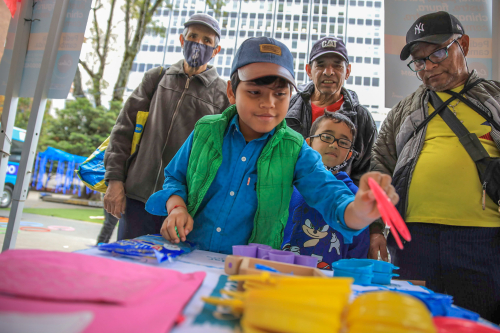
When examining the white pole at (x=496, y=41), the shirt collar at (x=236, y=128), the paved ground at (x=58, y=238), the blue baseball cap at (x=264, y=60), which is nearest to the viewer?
the blue baseball cap at (x=264, y=60)

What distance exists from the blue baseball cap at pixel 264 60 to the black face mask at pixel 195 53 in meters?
1.01

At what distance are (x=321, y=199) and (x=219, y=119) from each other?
611mm

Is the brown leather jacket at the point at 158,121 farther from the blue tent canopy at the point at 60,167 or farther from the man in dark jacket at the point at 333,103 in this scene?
the blue tent canopy at the point at 60,167

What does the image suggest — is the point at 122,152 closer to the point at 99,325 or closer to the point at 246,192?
the point at 246,192

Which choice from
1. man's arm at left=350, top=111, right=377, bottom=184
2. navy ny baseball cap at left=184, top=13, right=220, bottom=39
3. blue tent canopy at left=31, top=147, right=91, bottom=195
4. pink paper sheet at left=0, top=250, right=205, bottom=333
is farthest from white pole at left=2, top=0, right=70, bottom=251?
blue tent canopy at left=31, top=147, right=91, bottom=195

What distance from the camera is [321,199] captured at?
1.33 metres

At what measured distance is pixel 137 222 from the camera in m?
2.15

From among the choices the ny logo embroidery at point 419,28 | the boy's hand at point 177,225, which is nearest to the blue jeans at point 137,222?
the boy's hand at point 177,225

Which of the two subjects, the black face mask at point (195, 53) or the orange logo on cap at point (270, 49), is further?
the black face mask at point (195, 53)

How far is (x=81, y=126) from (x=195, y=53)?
14432mm

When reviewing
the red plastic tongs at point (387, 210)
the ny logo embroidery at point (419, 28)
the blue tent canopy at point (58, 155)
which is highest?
the blue tent canopy at point (58, 155)

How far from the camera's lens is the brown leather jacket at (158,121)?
7.23ft

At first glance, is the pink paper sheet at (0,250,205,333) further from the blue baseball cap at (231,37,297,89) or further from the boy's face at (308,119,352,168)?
the boy's face at (308,119,352,168)

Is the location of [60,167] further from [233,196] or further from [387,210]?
[387,210]
